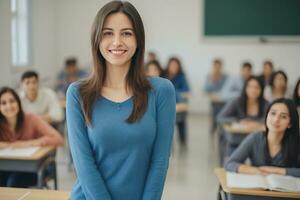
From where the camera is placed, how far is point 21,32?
22.3ft

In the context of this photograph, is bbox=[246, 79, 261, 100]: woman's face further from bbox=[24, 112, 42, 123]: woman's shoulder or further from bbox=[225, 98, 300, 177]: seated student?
bbox=[24, 112, 42, 123]: woman's shoulder

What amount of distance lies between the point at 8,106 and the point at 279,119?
212 centimetres

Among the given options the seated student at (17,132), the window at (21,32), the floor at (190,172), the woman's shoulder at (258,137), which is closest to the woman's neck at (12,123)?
the seated student at (17,132)

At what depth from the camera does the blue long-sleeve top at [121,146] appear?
4.60 feet

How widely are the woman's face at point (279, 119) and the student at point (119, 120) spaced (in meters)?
1.32

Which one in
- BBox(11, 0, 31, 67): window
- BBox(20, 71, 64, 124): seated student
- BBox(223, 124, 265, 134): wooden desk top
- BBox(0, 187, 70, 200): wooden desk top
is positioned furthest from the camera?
BBox(11, 0, 31, 67): window

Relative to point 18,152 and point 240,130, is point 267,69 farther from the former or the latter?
point 18,152

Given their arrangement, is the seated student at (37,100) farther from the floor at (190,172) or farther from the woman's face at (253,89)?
the woman's face at (253,89)

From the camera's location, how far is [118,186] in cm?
146

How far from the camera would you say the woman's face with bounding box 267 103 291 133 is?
2568mm

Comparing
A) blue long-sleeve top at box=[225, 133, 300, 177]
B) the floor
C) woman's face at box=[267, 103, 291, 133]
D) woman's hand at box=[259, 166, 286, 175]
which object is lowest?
the floor

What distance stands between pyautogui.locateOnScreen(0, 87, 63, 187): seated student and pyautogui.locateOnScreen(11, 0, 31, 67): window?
3560 millimetres

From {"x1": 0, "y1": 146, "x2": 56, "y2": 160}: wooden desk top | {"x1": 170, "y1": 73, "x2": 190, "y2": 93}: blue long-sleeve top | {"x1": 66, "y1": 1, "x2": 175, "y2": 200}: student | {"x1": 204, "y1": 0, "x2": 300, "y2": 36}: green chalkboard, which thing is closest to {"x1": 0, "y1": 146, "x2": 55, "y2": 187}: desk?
{"x1": 0, "y1": 146, "x2": 56, "y2": 160}: wooden desk top

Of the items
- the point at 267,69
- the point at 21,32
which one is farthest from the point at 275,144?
the point at 21,32
